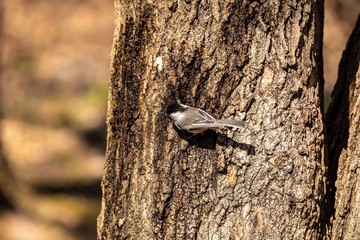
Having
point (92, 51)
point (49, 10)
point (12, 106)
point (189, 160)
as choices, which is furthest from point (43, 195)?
point (189, 160)

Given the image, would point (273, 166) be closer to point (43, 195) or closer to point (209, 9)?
point (209, 9)

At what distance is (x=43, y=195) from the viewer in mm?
8008

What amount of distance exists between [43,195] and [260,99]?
5446 mm

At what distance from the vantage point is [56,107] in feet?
31.3

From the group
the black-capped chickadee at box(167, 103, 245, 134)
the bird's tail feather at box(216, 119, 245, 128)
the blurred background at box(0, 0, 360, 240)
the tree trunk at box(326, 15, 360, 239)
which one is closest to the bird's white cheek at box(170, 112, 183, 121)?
the black-capped chickadee at box(167, 103, 245, 134)

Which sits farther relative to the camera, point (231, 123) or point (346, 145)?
point (346, 145)

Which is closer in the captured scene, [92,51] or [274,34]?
[274,34]

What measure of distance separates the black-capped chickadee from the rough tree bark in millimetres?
50

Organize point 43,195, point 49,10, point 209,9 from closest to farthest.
→ point 209,9
point 43,195
point 49,10

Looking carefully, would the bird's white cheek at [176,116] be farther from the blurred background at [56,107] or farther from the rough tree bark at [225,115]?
the blurred background at [56,107]

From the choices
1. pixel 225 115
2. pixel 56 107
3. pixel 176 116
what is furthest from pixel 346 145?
pixel 56 107

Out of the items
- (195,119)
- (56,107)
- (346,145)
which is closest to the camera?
(195,119)

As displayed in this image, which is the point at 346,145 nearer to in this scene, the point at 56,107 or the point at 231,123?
the point at 231,123

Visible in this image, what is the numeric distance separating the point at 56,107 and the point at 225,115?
6.80 m
